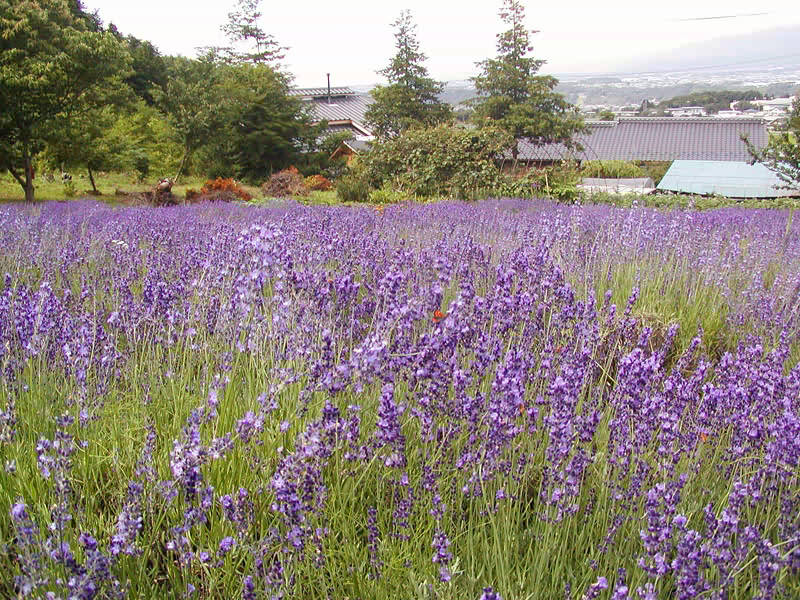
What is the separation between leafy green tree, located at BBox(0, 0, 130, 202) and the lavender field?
12276 mm

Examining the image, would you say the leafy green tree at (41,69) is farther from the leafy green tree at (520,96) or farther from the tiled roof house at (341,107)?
the tiled roof house at (341,107)

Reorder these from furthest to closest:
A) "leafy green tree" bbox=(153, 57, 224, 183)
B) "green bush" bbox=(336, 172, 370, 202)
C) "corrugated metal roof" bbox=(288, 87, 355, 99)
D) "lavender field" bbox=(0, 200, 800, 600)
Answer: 1. "corrugated metal roof" bbox=(288, 87, 355, 99)
2. "leafy green tree" bbox=(153, 57, 224, 183)
3. "green bush" bbox=(336, 172, 370, 202)
4. "lavender field" bbox=(0, 200, 800, 600)

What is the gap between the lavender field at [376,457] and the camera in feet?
4.58

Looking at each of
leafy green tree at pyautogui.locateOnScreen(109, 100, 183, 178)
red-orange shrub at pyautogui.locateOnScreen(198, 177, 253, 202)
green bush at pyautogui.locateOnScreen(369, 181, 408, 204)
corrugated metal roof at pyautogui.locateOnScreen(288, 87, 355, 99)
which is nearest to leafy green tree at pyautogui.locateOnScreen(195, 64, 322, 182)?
leafy green tree at pyautogui.locateOnScreen(109, 100, 183, 178)

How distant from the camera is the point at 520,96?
3319cm

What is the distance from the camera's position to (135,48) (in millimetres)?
34531

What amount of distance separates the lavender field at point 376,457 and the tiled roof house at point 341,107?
4211 cm

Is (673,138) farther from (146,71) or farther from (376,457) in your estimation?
(376,457)

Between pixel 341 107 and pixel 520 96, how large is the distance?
23565 millimetres

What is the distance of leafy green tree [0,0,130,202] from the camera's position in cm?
1255

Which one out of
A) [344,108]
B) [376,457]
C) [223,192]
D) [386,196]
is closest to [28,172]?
[223,192]

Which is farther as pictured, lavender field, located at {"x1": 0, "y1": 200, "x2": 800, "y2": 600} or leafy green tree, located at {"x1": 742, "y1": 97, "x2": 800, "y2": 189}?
leafy green tree, located at {"x1": 742, "y1": 97, "x2": 800, "y2": 189}

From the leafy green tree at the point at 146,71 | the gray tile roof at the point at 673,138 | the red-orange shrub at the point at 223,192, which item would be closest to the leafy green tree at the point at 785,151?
the red-orange shrub at the point at 223,192

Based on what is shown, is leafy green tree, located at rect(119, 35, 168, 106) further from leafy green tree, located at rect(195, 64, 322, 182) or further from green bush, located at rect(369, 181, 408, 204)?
green bush, located at rect(369, 181, 408, 204)
